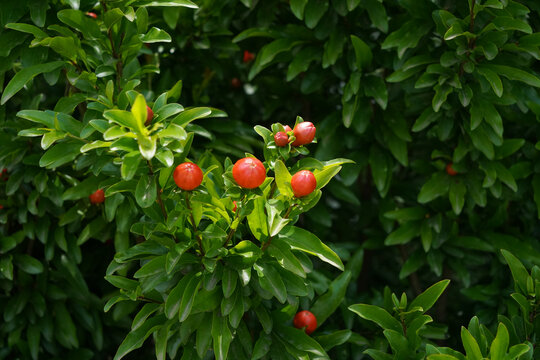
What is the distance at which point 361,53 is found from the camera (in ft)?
6.12

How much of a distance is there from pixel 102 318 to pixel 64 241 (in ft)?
1.24

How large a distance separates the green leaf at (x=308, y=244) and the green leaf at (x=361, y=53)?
71 centimetres

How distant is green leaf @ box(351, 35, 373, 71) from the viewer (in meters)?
1.83

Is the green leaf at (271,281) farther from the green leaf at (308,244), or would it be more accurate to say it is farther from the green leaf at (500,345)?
the green leaf at (500,345)

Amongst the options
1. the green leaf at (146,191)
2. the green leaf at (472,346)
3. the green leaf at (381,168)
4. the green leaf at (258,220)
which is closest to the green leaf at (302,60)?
the green leaf at (381,168)

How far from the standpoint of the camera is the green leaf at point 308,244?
136 centimetres

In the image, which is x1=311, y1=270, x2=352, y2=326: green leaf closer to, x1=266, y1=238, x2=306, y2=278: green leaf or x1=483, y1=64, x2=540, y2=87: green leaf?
x1=266, y1=238, x2=306, y2=278: green leaf

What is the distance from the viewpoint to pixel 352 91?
188 centimetres

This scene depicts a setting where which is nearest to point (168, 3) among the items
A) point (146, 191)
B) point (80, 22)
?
point (80, 22)

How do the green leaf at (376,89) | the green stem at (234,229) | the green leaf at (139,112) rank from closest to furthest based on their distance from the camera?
the green leaf at (139,112), the green stem at (234,229), the green leaf at (376,89)

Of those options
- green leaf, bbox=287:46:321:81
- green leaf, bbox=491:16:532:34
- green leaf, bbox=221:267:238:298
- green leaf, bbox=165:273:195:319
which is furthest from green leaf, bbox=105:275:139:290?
green leaf, bbox=491:16:532:34

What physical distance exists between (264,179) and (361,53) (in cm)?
77

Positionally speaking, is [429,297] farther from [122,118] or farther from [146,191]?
[122,118]

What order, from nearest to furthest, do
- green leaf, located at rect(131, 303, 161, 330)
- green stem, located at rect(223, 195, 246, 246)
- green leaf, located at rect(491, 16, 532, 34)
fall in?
green stem, located at rect(223, 195, 246, 246)
green leaf, located at rect(131, 303, 161, 330)
green leaf, located at rect(491, 16, 532, 34)
